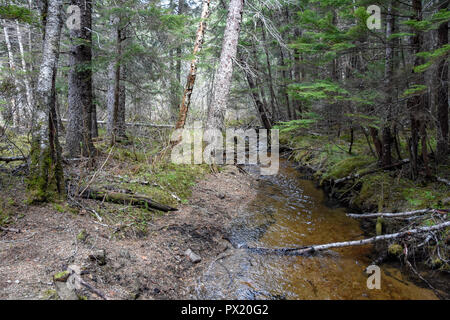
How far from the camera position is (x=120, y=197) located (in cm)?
451

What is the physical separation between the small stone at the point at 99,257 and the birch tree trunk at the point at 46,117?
5.01 ft

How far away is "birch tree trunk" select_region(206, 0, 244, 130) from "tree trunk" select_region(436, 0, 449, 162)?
5.26 metres

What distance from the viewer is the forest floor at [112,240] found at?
2.71 m

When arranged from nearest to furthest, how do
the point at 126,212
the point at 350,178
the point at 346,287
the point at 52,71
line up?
the point at 346,287, the point at 52,71, the point at 126,212, the point at 350,178

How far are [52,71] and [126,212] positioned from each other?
2600 millimetres

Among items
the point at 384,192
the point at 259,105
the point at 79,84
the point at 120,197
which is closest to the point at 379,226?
the point at 384,192

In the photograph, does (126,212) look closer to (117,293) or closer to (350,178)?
(117,293)

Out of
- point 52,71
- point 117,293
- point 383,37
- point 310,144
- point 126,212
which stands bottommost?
point 117,293

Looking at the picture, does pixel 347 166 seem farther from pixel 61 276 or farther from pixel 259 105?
pixel 61 276

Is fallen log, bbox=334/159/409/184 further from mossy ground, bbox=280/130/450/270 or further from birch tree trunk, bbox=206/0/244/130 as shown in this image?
birch tree trunk, bbox=206/0/244/130

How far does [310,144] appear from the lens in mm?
11242
